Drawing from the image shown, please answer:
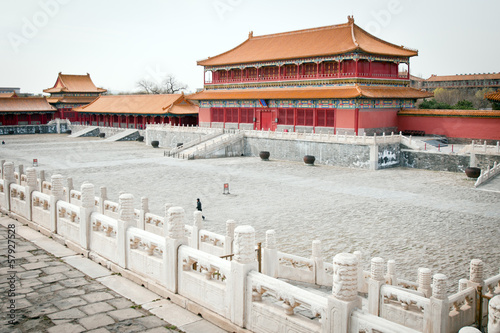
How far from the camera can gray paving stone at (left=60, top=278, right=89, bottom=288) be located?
9.66 m

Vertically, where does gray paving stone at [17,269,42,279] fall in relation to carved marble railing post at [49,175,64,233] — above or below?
below

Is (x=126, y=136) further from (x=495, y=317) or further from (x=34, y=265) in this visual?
(x=495, y=317)

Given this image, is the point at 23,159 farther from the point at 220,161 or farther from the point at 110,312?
the point at 110,312

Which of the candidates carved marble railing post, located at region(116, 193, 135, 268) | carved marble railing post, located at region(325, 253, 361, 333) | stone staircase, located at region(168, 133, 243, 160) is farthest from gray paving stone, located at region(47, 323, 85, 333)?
stone staircase, located at region(168, 133, 243, 160)

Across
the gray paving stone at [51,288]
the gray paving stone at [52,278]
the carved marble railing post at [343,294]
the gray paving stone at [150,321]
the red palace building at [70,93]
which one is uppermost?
the red palace building at [70,93]

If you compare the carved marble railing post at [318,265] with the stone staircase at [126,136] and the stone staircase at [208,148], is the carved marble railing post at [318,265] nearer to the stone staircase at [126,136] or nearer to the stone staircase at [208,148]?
the stone staircase at [208,148]

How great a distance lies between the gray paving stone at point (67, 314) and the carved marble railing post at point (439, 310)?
568cm

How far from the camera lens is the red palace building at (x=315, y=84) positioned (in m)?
37.9

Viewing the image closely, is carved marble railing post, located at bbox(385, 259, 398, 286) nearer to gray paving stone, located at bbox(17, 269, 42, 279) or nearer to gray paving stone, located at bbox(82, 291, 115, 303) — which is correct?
gray paving stone, located at bbox(82, 291, 115, 303)

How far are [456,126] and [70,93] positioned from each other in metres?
57.0

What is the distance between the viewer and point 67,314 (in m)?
8.30

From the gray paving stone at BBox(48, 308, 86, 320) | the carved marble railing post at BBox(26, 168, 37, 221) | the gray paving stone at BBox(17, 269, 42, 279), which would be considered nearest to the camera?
the gray paving stone at BBox(48, 308, 86, 320)

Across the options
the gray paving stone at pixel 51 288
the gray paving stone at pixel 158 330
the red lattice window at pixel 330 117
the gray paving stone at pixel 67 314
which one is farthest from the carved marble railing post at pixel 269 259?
the red lattice window at pixel 330 117

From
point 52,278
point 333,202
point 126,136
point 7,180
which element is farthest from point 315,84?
point 52,278
